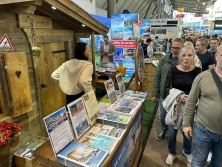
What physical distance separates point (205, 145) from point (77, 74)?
1.64 meters

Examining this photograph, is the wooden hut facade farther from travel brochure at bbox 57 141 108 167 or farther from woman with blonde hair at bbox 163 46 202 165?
woman with blonde hair at bbox 163 46 202 165

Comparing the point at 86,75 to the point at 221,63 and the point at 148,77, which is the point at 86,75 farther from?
the point at 148,77

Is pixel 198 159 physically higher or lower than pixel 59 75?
lower

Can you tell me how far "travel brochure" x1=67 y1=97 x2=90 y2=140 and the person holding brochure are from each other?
71cm

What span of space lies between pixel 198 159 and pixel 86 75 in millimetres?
1556

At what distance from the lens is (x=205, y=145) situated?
1643mm

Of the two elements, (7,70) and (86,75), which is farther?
(86,75)

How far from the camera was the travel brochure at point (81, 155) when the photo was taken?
1.14 meters

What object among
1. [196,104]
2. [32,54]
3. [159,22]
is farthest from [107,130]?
[159,22]

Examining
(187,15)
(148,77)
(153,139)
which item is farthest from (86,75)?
(187,15)

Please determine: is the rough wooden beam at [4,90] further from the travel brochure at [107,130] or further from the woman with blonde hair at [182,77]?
the woman with blonde hair at [182,77]

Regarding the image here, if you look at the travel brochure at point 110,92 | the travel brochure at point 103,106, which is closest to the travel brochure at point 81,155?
the travel brochure at point 103,106

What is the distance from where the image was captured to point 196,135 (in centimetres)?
170

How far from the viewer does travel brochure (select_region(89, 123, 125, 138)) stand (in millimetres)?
1527
